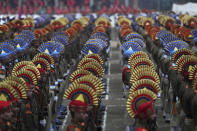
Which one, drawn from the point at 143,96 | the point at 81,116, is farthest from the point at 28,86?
the point at 143,96

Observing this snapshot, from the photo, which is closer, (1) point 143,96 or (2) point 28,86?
(1) point 143,96

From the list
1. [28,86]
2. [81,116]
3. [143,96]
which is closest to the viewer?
[81,116]

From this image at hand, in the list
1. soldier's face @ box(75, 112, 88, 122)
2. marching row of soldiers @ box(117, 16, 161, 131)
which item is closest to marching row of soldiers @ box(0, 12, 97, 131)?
soldier's face @ box(75, 112, 88, 122)

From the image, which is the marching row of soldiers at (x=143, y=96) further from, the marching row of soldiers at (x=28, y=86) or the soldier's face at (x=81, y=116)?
the marching row of soldiers at (x=28, y=86)

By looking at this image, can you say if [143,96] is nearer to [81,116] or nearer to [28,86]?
[81,116]

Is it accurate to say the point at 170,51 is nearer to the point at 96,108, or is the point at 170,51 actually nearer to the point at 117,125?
the point at 117,125

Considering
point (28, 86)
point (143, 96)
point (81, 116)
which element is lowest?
point (81, 116)

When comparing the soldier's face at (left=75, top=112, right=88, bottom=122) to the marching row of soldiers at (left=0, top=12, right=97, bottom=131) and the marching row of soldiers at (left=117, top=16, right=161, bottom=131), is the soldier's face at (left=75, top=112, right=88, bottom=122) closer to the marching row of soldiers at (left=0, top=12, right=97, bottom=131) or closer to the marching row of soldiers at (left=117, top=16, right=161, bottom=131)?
the marching row of soldiers at (left=117, top=16, right=161, bottom=131)

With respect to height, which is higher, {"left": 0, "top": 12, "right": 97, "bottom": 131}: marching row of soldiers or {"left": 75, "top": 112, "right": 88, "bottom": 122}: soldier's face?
{"left": 0, "top": 12, "right": 97, "bottom": 131}: marching row of soldiers

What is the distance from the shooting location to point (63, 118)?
14219 mm

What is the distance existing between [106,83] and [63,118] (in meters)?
6.47

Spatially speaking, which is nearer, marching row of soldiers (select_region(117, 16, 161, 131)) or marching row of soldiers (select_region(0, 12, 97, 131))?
marching row of soldiers (select_region(117, 16, 161, 131))

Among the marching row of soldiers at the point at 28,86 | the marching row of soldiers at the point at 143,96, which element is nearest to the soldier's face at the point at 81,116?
the marching row of soldiers at the point at 143,96

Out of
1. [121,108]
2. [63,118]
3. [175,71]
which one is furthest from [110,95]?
[175,71]
